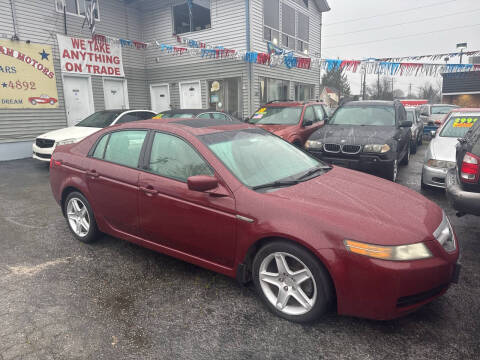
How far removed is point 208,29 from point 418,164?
894 centimetres

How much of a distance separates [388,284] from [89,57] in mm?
12699

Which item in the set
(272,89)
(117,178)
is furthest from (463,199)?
(272,89)

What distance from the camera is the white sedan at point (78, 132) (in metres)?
8.19

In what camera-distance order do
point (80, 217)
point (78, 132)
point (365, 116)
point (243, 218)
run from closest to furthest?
point (243, 218), point (80, 217), point (365, 116), point (78, 132)

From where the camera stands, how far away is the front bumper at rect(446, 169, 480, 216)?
142 inches

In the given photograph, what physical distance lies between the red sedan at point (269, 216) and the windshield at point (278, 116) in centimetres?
480

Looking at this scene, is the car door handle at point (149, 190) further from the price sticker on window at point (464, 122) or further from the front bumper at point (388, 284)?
the price sticker on window at point (464, 122)

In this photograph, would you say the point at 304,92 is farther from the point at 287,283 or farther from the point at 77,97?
the point at 287,283

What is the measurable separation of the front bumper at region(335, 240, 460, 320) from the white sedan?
24.4ft

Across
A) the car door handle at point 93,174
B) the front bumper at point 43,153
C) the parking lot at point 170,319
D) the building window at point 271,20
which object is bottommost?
the parking lot at point 170,319

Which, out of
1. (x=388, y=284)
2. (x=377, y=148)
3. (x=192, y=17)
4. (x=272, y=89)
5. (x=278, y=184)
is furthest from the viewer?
(x=272, y=89)

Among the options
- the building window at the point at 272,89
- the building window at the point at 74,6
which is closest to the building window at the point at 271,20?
the building window at the point at 272,89

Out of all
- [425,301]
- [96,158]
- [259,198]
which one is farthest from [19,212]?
[425,301]

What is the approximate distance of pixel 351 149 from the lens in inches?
256
